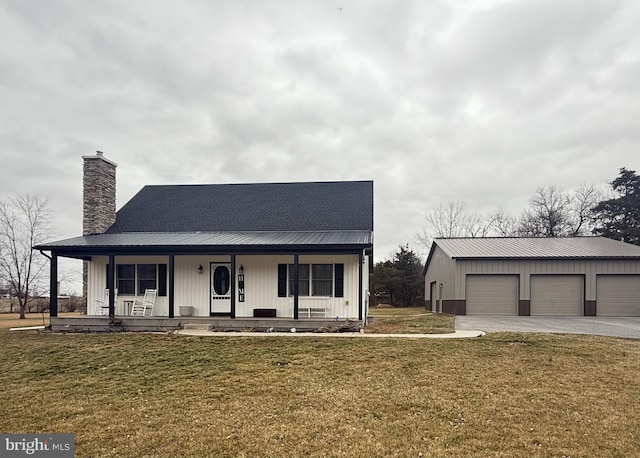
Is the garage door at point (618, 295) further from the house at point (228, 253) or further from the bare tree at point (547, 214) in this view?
the bare tree at point (547, 214)

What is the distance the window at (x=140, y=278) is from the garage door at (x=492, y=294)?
46.0 ft

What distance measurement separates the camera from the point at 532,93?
15984mm

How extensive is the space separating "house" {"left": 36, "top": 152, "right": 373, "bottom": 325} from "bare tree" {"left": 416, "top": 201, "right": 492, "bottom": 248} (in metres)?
23.2

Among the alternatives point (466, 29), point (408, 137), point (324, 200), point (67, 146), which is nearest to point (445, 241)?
point (408, 137)

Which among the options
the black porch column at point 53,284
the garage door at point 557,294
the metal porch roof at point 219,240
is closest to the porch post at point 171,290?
the metal porch roof at point 219,240

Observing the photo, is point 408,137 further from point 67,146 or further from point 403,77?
point 67,146

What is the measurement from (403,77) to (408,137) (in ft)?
23.8

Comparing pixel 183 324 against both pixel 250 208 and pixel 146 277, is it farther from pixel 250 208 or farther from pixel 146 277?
pixel 250 208

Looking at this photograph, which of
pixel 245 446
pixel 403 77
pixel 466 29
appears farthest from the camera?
pixel 403 77

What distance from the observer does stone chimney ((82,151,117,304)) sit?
52.9 feet

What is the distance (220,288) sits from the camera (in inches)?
574

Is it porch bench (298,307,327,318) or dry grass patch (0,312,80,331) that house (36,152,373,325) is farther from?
dry grass patch (0,312,80,331)

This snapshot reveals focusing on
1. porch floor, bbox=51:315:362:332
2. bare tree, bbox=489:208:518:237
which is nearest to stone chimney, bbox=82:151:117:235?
porch floor, bbox=51:315:362:332

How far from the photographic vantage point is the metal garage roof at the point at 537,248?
1912cm
